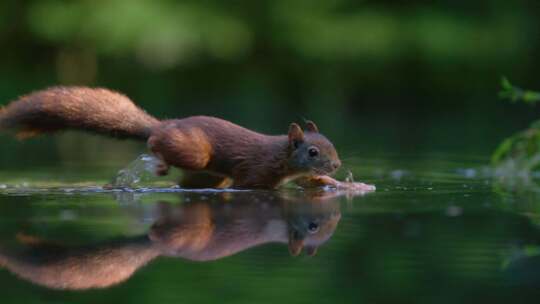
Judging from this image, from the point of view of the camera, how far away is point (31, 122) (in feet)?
18.8

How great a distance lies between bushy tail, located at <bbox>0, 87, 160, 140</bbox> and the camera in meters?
5.70

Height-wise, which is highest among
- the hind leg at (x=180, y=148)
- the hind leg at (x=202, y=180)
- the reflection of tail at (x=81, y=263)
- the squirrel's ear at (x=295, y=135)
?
the squirrel's ear at (x=295, y=135)

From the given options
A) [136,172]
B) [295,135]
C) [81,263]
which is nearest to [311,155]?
[295,135]

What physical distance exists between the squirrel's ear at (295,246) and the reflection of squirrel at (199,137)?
2.19m

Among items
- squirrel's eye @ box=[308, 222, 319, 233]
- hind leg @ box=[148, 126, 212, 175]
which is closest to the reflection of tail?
squirrel's eye @ box=[308, 222, 319, 233]

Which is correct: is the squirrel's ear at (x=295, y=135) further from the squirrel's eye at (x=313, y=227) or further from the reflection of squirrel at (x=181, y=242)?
the squirrel's eye at (x=313, y=227)

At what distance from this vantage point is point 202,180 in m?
5.77

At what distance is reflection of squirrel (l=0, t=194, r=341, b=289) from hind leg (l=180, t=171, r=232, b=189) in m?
1.18

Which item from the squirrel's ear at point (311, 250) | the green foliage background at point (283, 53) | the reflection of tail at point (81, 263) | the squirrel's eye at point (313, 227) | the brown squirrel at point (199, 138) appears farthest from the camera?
the green foliage background at point (283, 53)

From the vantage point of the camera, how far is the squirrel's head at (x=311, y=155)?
5.69m

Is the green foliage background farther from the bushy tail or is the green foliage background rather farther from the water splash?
the water splash

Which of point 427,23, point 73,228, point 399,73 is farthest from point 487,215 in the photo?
point 399,73

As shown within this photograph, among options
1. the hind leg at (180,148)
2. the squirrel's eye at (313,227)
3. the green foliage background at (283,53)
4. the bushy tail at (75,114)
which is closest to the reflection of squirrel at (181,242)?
the squirrel's eye at (313,227)

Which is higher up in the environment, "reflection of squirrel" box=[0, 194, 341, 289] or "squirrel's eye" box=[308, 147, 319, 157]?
"squirrel's eye" box=[308, 147, 319, 157]
